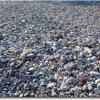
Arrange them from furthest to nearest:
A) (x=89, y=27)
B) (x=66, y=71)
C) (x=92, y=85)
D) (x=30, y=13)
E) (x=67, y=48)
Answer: (x=30, y=13)
(x=89, y=27)
(x=67, y=48)
(x=66, y=71)
(x=92, y=85)

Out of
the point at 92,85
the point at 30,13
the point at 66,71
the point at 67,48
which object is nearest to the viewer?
the point at 92,85

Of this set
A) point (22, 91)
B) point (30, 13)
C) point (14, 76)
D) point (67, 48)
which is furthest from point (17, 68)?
point (30, 13)

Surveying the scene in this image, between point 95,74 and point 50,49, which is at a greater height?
point 50,49

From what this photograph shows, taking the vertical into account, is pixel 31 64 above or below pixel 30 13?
below

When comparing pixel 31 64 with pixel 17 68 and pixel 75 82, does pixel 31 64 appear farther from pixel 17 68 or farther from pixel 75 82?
pixel 75 82

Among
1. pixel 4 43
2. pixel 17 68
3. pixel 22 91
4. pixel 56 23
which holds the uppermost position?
pixel 56 23

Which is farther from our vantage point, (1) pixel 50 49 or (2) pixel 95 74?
(1) pixel 50 49

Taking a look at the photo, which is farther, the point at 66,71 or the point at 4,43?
the point at 4,43
